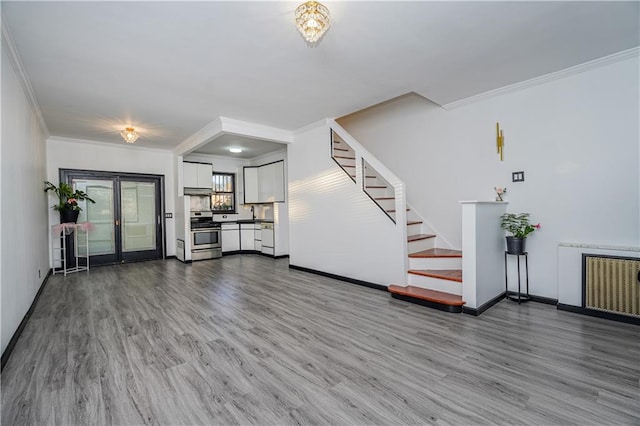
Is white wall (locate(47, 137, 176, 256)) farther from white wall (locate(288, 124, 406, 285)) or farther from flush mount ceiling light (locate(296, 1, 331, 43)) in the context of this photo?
flush mount ceiling light (locate(296, 1, 331, 43))

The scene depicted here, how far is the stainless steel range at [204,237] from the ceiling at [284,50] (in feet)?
10.4

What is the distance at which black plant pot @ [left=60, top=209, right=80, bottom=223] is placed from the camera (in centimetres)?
554

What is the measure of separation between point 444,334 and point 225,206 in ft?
21.9

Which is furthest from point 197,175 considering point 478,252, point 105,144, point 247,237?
point 478,252

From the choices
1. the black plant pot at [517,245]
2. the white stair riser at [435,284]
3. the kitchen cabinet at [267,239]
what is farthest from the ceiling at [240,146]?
the black plant pot at [517,245]

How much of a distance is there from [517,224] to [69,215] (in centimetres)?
744

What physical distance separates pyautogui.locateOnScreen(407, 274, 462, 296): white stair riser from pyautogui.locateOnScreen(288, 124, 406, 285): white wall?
0.15 m

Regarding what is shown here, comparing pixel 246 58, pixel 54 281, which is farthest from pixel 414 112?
pixel 54 281

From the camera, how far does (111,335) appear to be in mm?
2785

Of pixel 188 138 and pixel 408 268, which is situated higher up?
pixel 188 138

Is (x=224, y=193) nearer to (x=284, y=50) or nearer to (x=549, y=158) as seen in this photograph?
(x=284, y=50)

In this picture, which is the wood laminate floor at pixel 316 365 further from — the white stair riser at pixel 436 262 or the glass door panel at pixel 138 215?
the glass door panel at pixel 138 215

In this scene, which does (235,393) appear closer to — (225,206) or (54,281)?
(54,281)

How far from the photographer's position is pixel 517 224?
3650 mm
